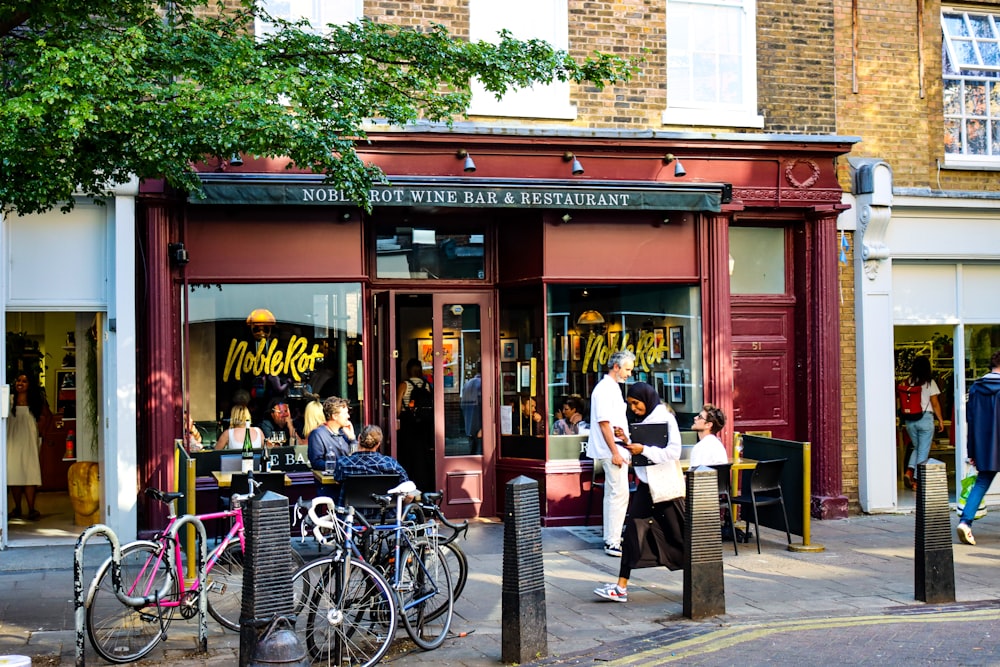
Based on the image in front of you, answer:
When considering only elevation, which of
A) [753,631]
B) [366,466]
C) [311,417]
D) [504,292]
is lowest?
[753,631]

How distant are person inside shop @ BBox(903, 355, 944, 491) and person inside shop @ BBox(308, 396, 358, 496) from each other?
299 inches

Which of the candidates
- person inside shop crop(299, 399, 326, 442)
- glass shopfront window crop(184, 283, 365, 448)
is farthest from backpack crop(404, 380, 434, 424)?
person inside shop crop(299, 399, 326, 442)

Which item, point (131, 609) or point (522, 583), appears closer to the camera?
point (522, 583)

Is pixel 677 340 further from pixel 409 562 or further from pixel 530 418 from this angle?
pixel 409 562

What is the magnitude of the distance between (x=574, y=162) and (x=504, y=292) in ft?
5.43

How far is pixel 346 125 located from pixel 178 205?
3.38 metres

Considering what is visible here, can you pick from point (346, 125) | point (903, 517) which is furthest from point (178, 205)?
point (903, 517)

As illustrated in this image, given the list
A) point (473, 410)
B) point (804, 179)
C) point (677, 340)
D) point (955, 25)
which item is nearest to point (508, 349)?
point (473, 410)

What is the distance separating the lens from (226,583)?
25.4 feet

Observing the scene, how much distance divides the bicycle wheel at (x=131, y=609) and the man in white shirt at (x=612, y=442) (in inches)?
175

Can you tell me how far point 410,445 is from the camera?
40.5 feet

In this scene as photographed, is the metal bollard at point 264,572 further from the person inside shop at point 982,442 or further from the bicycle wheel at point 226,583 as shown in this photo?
the person inside shop at point 982,442

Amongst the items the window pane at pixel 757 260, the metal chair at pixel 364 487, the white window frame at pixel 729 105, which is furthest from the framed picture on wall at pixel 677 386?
the metal chair at pixel 364 487

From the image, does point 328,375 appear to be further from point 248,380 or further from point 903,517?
point 903,517
